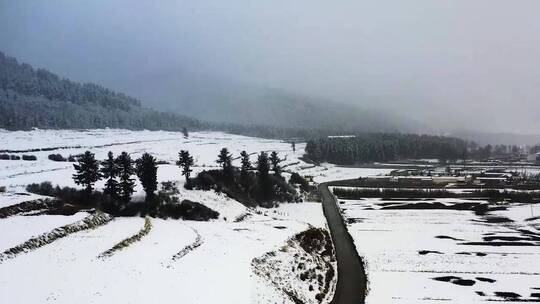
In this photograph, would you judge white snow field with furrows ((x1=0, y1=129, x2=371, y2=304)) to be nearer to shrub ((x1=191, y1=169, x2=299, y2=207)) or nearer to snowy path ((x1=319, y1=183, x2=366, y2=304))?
shrub ((x1=191, y1=169, x2=299, y2=207))

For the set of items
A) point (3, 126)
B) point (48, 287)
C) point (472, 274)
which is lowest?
point (472, 274)

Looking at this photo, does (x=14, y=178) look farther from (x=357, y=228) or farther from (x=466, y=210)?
(x=466, y=210)

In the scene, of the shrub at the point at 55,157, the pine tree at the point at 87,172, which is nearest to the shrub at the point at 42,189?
the pine tree at the point at 87,172

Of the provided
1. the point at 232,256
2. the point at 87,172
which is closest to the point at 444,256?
the point at 232,256

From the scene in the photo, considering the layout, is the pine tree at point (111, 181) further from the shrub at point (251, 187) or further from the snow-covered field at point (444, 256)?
the snow-covered field at point (444, 256)

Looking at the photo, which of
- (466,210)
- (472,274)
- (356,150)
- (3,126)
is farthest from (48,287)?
(356,150)

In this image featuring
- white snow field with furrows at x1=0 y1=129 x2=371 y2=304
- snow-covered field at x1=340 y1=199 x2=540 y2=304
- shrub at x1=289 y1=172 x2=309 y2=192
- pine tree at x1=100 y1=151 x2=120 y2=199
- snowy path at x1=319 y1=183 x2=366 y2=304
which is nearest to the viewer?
white snow field with furrows at x1=0 y1=129 x2=371 y2=304

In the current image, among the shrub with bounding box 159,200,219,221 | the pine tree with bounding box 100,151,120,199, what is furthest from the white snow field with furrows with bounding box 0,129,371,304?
the pine tree with bounding box 100,151,120,199

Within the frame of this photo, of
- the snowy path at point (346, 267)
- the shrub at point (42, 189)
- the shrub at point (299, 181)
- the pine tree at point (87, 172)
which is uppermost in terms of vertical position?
the pine tree at point (87, 172)

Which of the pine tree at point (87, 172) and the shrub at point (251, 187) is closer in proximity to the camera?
the pine tree at point (87, 172)
